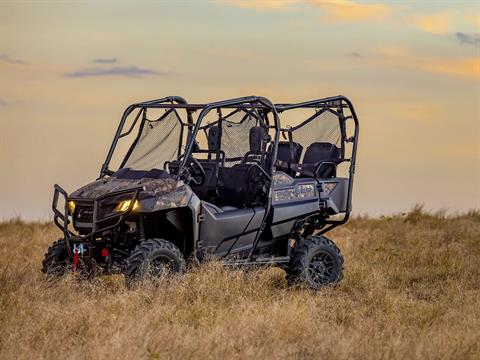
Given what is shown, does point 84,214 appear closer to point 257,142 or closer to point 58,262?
point 58,262

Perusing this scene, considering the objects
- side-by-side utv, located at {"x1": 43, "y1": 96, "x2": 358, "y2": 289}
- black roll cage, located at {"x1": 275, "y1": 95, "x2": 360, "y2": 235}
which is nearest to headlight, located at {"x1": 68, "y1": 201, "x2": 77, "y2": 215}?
side-by-side utv, located at {"x1": 43, "y1": 96, "x2": 358, "y2": 289}

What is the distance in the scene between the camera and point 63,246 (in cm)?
1434

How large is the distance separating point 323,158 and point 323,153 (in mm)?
83

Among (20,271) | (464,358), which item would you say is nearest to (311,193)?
(20,271)

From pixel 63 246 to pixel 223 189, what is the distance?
2.27 metres

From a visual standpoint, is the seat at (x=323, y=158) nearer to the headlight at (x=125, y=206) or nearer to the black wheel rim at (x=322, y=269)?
the black wheel rim at (x=322, y=269)

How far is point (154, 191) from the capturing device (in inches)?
525

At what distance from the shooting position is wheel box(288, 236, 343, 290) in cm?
1501

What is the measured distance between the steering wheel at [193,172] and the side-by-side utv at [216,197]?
20 mm

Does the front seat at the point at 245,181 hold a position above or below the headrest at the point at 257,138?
below

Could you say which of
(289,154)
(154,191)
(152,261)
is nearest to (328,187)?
(289,154)

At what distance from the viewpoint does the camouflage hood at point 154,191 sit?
13250 mm

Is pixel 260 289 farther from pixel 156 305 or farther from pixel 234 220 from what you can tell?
pixel 156 305

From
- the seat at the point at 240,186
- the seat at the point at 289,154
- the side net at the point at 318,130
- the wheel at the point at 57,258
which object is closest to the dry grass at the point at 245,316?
the wheel at the point at 57,258
